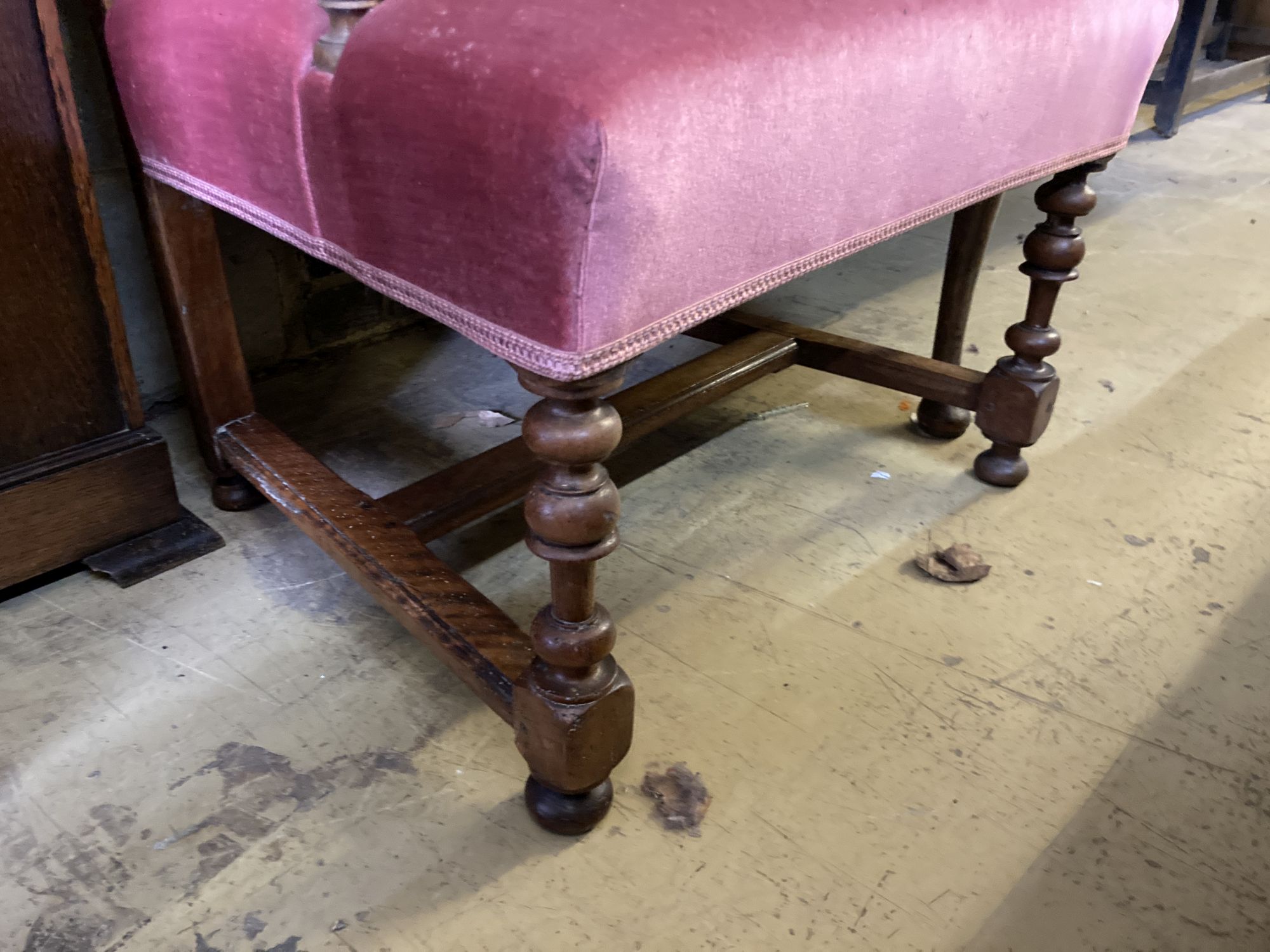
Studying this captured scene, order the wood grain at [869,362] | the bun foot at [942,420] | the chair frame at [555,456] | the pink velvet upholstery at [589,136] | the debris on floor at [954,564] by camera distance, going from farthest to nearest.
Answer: the bun foot at [942,420] < the wood grain at [869,362] < the debris on floor at [954,564] < the chair frame at [555,456] < the pink velvet upholstery at [589,136]

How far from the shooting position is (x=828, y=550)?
1.17 meters

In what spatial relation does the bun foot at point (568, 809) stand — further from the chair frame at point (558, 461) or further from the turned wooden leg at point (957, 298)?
the turned wooden leg at point (957, 298)

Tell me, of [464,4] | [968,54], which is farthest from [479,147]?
[968,54]

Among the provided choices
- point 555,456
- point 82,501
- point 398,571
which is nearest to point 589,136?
point 555,456

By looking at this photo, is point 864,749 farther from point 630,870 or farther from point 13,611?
point 13,611

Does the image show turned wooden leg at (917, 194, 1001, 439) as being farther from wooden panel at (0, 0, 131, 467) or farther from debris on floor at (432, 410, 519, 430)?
wooden panel at (0, 0, 131, 467)

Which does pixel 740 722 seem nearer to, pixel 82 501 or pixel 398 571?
pixel 398 571

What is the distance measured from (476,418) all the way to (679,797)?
745 mm

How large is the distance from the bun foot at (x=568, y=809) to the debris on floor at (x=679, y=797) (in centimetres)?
5

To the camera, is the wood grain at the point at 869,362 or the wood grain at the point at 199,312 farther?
the wood grain at the point at 869,362

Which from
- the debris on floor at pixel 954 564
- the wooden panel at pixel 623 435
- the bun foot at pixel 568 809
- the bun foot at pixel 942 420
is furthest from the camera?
the bun foot at pixel 942 420

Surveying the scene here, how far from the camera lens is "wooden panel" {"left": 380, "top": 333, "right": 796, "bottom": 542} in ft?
3.34

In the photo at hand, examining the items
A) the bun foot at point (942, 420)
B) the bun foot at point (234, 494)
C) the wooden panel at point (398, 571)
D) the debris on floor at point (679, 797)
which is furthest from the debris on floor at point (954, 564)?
the bun foot at point (234, 494)

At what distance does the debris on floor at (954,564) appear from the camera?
3.67ft
